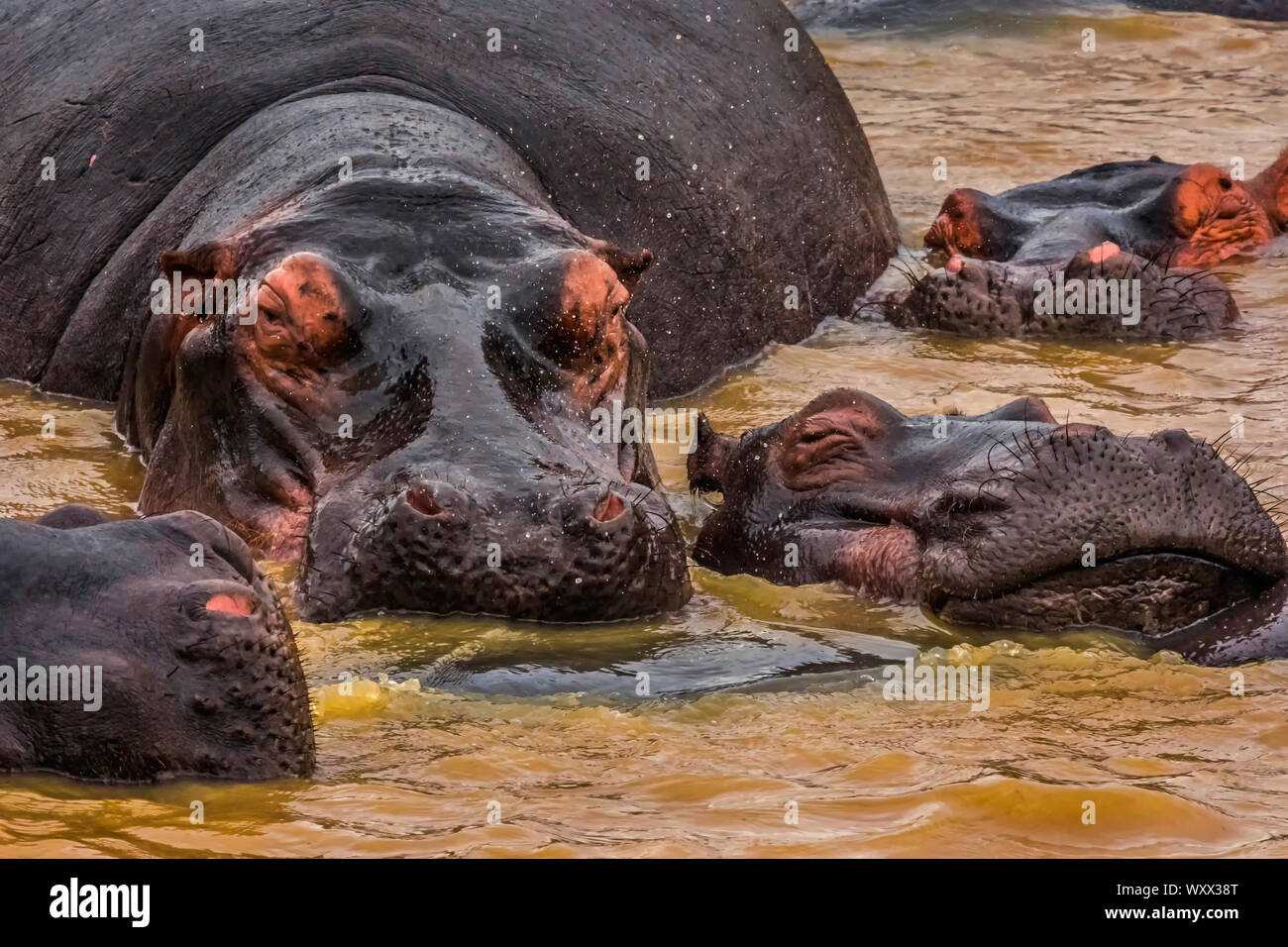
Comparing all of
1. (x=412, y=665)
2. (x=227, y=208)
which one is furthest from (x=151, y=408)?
(x=412, y=665)

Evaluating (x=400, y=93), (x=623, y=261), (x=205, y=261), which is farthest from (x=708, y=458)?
(x=400, y=93)

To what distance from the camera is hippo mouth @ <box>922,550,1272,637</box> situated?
15.9 feet

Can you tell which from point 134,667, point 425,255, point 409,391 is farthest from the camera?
point 425,255

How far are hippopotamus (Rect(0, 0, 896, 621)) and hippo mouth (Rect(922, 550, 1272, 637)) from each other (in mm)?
768

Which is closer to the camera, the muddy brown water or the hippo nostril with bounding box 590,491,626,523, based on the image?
the muddy brown water

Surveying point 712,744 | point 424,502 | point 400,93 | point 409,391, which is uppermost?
point 400,93

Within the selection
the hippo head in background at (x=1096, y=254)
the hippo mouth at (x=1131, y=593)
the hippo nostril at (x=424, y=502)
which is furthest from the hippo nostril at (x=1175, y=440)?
the hippo head in background at (x=1096, y=254)

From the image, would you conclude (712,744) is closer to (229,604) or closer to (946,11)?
(229,604)

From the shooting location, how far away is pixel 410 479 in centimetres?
492

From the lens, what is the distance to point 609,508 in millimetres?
4906

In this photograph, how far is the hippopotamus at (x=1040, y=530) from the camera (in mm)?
4820

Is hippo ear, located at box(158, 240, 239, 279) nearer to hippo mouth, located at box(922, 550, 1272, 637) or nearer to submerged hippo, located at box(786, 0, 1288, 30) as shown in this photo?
hippo mouth, located at box(922, 550, 1272, 637)

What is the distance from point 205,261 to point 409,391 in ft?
3.10

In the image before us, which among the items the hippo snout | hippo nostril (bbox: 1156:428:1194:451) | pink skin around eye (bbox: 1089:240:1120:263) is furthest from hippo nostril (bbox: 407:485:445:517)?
pink skin around eye (bbox: 1089:240:1120:263)
